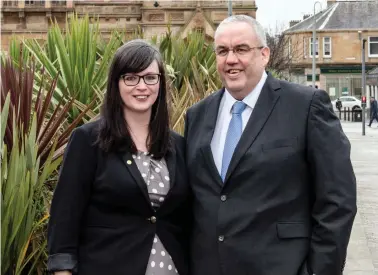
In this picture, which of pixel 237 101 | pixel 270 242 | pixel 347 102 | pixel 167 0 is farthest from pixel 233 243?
pixel 347 102

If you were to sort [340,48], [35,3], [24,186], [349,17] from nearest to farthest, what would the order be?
[24,186], [35,3], [340,48], [349,17]

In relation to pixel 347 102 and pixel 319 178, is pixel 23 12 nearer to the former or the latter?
pixel 347 102

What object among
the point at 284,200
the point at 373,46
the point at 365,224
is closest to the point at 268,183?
the point at 284,200

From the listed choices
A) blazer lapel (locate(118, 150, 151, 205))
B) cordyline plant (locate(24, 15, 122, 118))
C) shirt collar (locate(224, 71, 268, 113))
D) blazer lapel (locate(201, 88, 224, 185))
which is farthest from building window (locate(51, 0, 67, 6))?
blazer lapel (locate(118, 150, 151, 205))

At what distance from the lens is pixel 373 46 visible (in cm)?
7200

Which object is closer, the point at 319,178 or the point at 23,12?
the point at 319,178

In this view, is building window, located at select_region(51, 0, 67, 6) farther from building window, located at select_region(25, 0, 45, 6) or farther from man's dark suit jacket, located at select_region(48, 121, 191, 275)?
man's dark suit jacket, located at select_region(48, 121, 191, 275)

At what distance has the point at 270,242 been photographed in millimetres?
3547

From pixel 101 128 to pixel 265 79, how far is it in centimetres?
80

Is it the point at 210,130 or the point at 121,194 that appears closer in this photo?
the point at 121,194

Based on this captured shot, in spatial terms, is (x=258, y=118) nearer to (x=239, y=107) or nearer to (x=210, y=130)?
(x=239, y=107)

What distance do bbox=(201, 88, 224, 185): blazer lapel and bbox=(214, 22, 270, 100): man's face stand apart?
178 mm

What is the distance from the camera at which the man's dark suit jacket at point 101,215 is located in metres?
3.57

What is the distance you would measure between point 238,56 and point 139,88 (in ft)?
1.53
